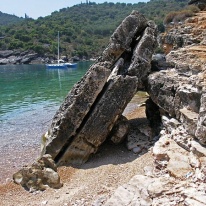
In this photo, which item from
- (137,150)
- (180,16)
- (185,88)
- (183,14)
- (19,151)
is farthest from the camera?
(180,16)

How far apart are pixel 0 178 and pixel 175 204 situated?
10880 mm

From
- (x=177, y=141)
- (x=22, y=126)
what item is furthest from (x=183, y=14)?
(x=177, y=141)

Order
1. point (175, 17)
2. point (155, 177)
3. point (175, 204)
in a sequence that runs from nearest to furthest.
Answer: point (175, 204) < point (155, 177) < point (175, 17)

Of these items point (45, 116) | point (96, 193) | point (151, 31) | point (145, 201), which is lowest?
point (45, 116)

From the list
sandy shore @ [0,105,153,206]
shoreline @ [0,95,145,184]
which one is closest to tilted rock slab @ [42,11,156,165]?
sandy shore @ [0,105,153,206]

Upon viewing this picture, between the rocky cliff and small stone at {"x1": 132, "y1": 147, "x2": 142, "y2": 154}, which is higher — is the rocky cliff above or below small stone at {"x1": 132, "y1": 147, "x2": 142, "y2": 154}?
above

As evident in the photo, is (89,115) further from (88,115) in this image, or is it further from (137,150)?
(137,150)

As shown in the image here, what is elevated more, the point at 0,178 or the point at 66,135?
the point at 66,135

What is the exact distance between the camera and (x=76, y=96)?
15750mm

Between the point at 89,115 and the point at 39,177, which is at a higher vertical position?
the point at 89,115

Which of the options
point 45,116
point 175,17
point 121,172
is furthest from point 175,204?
point 175,17

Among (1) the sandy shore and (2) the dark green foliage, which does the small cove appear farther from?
(2) the dark green foliage

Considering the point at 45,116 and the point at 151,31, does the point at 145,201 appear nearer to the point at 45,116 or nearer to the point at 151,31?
the point at 151,31

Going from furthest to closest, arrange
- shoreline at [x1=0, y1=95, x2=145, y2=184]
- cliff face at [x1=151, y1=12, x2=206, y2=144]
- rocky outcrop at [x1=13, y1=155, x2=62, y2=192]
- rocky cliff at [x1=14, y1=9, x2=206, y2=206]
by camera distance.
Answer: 1. shoreline at [x1=0, y1=95, x2=145, y2=184]
2. rocky outcrop at [x1=13, y1=155, x2=62, y2=192]
3. cliff face at [x1=151, y1=12, x2=206, y2=144]
4. rocky cliff at [x1=14, y1=9, x2=206, y2=206]
